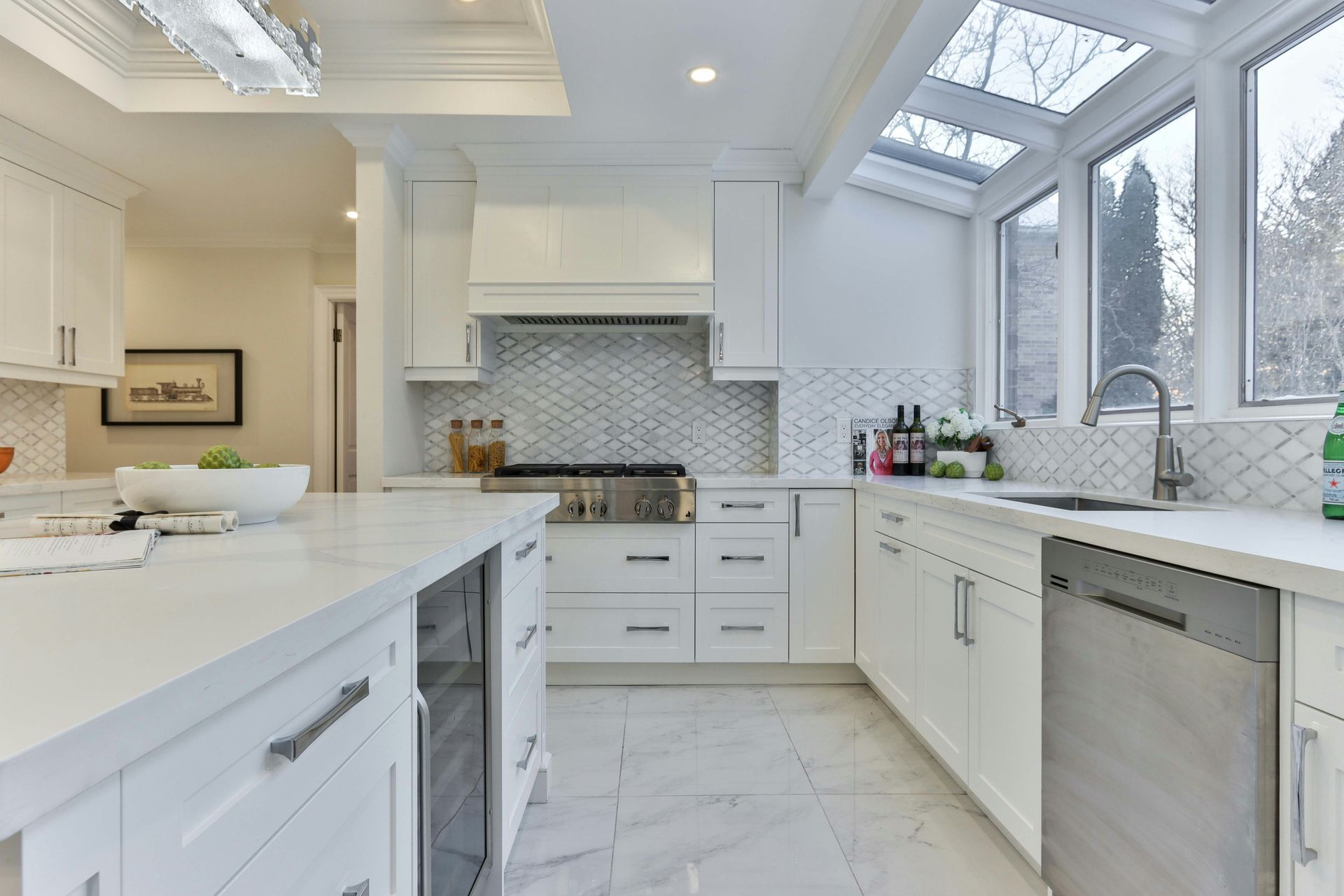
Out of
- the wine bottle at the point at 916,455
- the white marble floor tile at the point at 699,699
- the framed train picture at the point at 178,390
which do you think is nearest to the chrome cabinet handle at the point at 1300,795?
the white marble floor tile at the point at 699,699

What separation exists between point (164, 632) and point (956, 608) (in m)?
1.94

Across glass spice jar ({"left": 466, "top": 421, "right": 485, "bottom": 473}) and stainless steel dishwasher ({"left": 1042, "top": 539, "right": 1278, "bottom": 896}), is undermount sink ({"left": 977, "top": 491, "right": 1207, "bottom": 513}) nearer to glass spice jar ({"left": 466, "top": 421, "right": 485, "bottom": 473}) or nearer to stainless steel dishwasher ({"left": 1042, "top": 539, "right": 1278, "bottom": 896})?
stainless steel dishwasher ({"left": 1042, "top": 539, "right": 1278, "bottom": 896})

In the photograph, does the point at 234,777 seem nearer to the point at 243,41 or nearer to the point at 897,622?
the point at 243,41

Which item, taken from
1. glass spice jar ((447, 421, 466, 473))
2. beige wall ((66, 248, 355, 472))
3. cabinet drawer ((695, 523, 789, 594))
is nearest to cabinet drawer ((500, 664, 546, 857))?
cabinet drawer ((695, 523, 789, 594))

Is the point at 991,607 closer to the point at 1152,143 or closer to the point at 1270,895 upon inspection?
the point at 1270,895

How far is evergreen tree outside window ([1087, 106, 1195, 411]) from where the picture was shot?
213cm

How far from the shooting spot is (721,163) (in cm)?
332

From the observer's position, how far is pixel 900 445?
3375 mm

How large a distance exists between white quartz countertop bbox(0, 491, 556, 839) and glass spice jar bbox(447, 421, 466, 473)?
7.78 ft

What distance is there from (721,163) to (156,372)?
396 centimetres

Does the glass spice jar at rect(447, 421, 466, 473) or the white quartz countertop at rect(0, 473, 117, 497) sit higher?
the glass spice jar at rect(447, 421, 466, 473)

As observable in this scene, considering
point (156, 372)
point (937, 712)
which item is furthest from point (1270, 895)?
point (156, 372)

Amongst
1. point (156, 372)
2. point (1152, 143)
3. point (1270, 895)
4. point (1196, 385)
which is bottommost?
point (1270, 895)

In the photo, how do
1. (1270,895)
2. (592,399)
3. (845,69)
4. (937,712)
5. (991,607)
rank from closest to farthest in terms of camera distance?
(1270,895) < (991,607) < (937,712) < (845,69) < (592,399)
